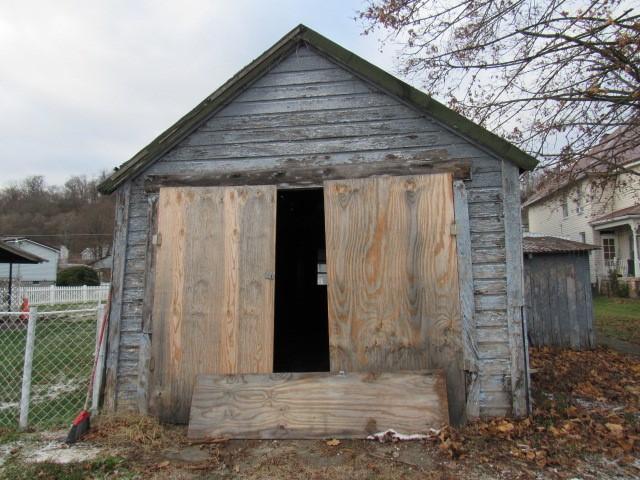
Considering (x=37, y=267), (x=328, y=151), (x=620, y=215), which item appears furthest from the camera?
(x=37, y=267)

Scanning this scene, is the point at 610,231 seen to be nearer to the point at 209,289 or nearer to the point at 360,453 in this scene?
the point at 360,453

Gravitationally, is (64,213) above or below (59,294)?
above

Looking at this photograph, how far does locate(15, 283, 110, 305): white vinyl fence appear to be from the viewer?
2112 cm

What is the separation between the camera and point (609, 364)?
22.3 ft

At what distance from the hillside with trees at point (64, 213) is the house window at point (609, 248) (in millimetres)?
49545

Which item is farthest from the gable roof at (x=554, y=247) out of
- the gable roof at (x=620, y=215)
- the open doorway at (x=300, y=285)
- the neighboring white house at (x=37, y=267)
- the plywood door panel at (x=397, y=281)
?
the neighboring white house at (x=37, y=267)

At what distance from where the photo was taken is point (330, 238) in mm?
4328

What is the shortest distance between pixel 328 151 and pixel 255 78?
1.15 m

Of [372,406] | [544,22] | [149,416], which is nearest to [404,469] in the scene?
[372,406]

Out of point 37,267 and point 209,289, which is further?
point 37,267

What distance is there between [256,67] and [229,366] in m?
3.11

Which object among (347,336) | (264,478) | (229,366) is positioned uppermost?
(347,336)

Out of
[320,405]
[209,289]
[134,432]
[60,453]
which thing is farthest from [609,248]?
[60,453]

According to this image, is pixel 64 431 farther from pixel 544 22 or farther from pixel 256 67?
pixel 544 22
